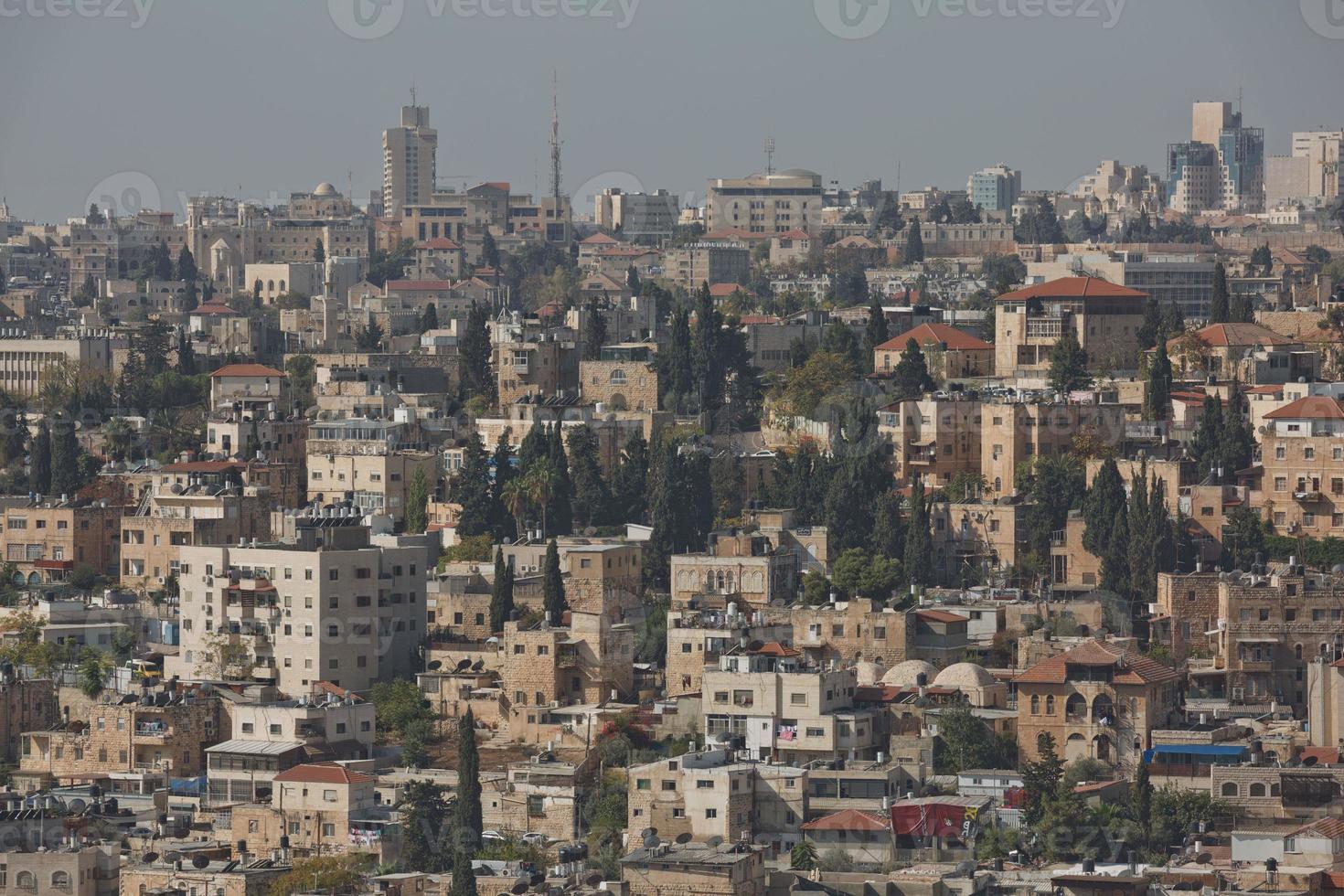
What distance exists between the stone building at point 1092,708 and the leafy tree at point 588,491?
13.8m

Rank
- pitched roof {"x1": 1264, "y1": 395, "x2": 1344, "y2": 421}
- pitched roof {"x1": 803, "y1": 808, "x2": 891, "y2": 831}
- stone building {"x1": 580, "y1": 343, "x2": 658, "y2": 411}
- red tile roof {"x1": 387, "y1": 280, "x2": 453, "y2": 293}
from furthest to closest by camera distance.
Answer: red tile roof {"x1": 387, "y1": 280, "x2": 453, "y2": 293}
stone building {"x1": 580, "y1": 343, "x2": 658, "y2": 411}
pitched roof {"x1": 1264, "y1": 395, "x2": 1344, "y2": 421}
pitched roof {"x1": 803, "y1": 808, "x2": 891, "y2": 831}

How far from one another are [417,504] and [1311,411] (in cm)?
1399

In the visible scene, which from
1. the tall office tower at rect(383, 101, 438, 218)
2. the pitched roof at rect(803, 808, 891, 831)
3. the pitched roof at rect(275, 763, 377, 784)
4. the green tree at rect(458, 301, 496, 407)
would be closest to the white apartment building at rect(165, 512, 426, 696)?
the pitched roof at rect(275, 763, 377, 784)

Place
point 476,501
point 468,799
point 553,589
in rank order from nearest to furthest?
point 468,799 < point 553,589 < point 476,501

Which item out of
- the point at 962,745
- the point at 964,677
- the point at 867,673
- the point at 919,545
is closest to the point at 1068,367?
the point at 919,545

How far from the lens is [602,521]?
2210 inches

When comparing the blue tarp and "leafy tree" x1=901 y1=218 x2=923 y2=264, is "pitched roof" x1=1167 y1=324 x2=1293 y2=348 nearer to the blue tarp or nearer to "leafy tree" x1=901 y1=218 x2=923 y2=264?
the blue tarp

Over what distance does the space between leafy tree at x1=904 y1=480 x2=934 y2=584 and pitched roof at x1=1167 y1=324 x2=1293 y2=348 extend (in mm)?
11936

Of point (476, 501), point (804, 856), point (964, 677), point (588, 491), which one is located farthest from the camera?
point (588, 491)

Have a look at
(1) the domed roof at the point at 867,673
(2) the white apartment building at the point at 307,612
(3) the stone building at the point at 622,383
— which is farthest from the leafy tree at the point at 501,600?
(3) the stone building at the point at 622,383

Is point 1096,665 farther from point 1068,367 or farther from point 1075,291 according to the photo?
point 1075,291

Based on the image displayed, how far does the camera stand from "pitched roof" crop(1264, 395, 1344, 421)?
53.8 metres

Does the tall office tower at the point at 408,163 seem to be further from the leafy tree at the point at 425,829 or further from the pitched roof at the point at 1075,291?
the leafy tree at the point at 425,829

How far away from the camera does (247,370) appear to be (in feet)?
228
